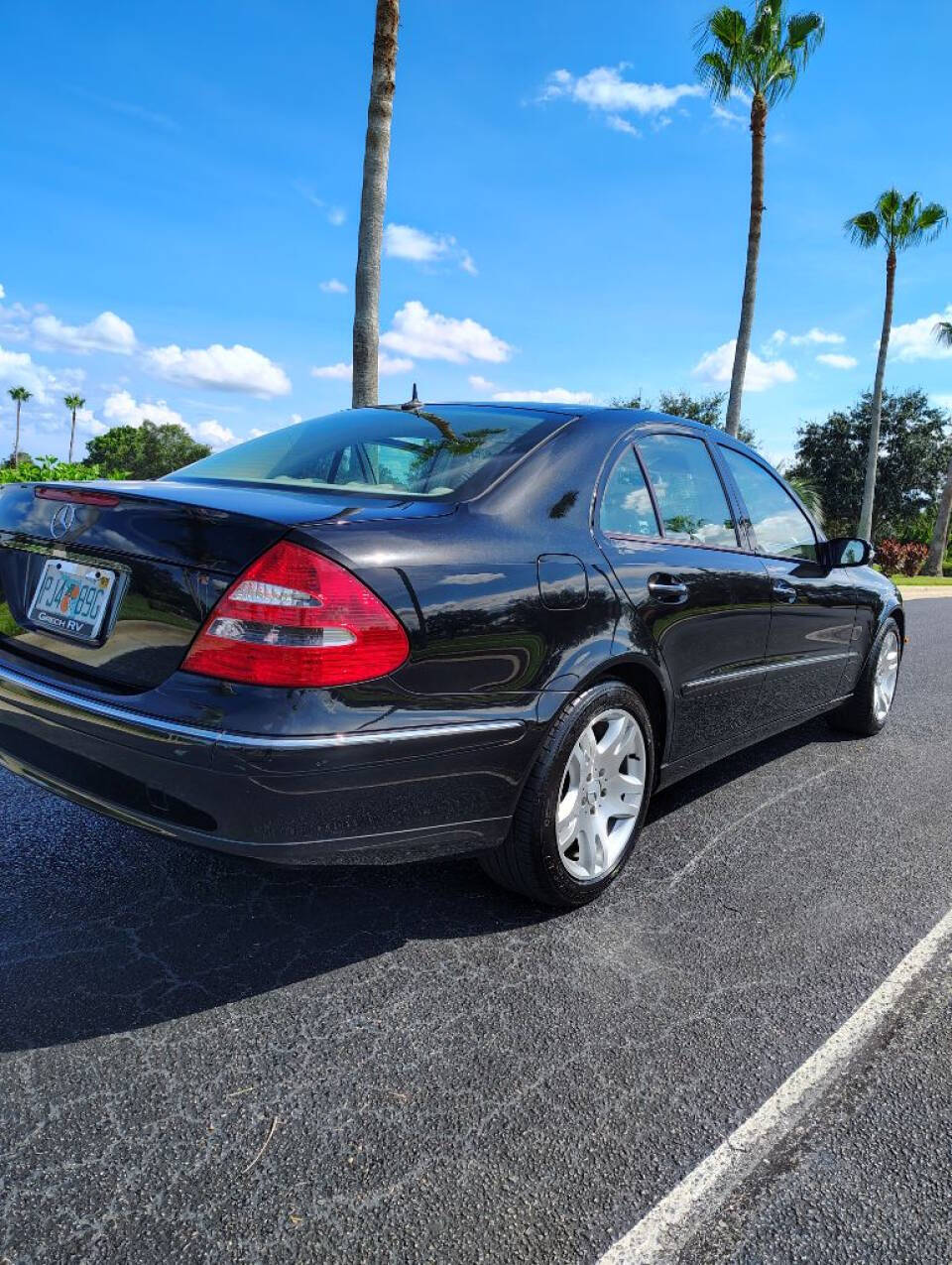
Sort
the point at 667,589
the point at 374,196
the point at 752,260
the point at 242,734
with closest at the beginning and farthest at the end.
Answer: the point at 242,734
the point at 667,589
the point at 374,196
the point at 752,260

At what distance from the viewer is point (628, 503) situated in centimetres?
295

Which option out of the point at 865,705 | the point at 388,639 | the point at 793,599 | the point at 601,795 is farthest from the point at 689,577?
the point at 865,705

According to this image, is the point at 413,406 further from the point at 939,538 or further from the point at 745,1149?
the point at 939,538

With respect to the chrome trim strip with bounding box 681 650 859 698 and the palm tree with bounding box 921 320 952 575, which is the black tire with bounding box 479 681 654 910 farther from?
the palm tree with bounding box 921 320 952 575

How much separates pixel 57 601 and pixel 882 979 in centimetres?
250

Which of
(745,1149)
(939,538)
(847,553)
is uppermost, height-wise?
(939,538)

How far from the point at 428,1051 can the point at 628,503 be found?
1.79 m

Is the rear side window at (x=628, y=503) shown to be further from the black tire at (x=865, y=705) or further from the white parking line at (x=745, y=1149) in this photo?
the black tire at (x=865, y=705)

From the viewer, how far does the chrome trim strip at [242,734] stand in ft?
6.41

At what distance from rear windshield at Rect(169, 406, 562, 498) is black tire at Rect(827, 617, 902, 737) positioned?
114 inches

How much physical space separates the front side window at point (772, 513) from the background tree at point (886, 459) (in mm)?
35708

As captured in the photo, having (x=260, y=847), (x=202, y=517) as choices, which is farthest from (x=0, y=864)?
(x=202, y=517)

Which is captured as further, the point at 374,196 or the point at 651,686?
the point at 374,196

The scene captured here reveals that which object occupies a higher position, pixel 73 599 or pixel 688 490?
pixel 688 490
